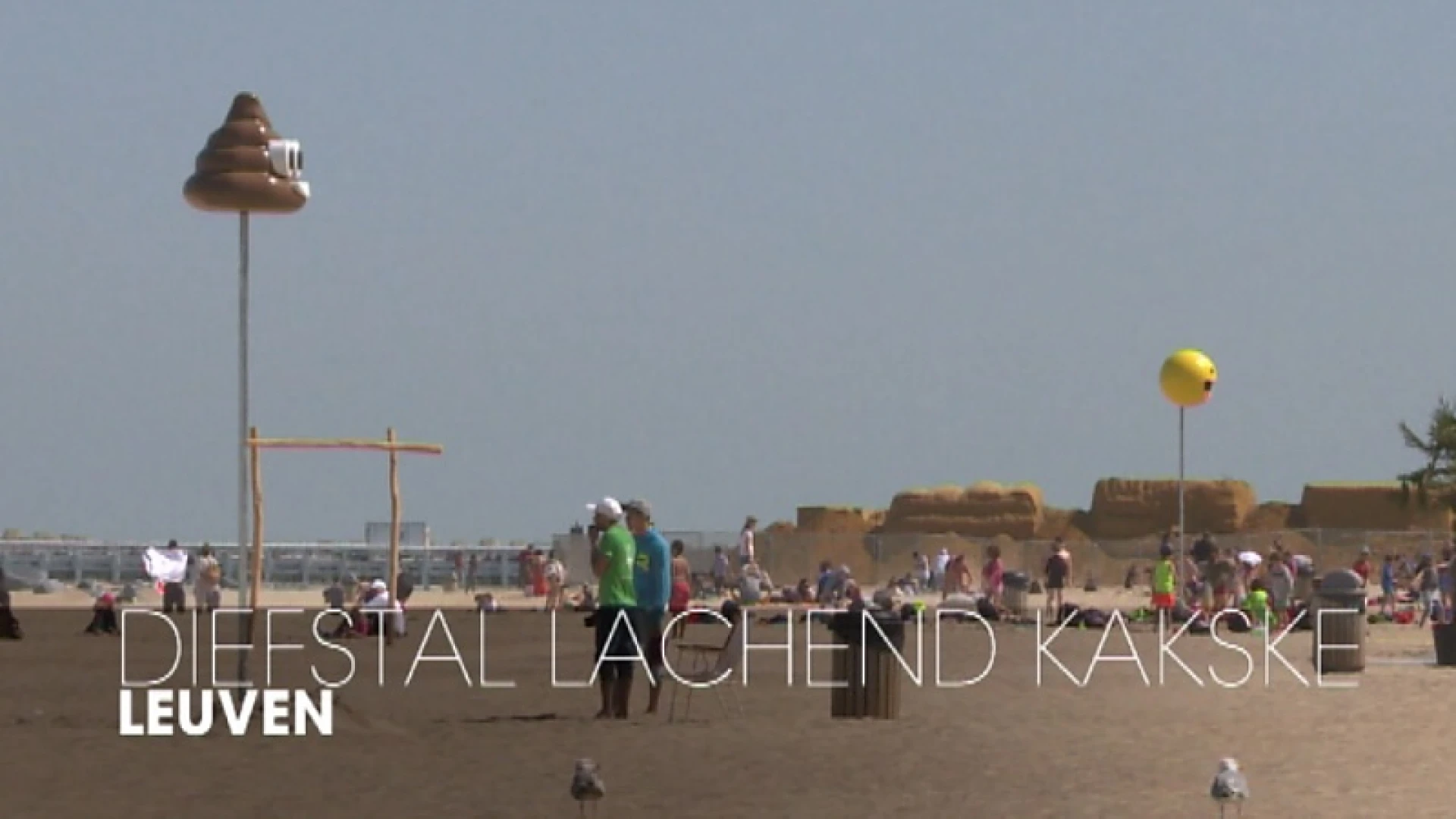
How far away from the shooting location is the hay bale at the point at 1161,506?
261 ft

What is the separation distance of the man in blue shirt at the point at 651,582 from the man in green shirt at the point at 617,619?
0.24m

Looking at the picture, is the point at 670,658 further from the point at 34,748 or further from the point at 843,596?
the point at 843,596

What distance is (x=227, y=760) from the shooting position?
1559cm

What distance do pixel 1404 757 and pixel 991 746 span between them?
2.57 m

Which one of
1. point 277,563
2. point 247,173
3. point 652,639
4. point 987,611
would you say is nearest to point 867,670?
point 652,639

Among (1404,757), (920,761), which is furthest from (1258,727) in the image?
(920,761)

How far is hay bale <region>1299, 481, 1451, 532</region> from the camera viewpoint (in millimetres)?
73688

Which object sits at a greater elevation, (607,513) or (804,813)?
(607,513)

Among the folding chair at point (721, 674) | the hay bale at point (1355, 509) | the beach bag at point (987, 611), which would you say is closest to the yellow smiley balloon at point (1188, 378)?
the beach bag at point (987, 611)

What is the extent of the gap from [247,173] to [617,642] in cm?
413

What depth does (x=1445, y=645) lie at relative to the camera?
28.2 metres

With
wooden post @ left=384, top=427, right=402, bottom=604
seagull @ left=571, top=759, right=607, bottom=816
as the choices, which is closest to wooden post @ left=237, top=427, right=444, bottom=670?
wooden post @ left=384, top=427, right=402, bottom=604

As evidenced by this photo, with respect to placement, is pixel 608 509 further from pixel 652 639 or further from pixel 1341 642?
pixel 1341 642

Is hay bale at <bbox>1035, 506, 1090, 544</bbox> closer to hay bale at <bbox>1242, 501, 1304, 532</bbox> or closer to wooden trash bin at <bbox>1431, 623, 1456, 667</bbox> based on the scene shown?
hay bale at <bbox>1242, 501, 1304, 532</bbox>
